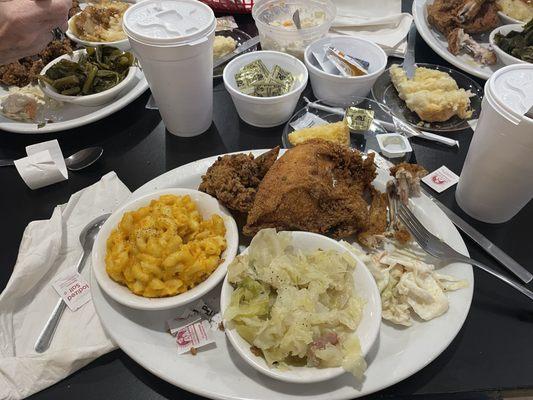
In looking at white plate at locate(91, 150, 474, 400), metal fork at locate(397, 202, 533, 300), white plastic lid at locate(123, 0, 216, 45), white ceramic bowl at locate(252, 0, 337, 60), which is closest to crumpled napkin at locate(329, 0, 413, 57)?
white ceramic bowl at locate(252, 0, 337, 60)

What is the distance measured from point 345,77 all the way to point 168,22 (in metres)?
1.01

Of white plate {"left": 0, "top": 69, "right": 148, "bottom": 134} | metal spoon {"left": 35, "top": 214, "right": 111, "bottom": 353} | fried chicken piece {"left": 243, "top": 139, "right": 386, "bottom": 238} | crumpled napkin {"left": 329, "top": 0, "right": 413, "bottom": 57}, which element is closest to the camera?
metal spoon {"left": 35, "top": 214, "right": 111, "bottom": 353}

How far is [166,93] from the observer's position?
6.60 feet

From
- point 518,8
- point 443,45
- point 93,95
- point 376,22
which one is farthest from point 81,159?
point 518,8

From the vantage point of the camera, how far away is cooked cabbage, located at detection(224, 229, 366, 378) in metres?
1.24

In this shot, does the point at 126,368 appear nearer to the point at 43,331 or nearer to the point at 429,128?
the point at 43,331

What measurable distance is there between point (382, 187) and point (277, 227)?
568 mm

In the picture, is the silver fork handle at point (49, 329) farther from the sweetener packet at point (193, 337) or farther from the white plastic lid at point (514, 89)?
the white plastic lid at point (514, 89)

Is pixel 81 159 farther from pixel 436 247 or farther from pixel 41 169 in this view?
pixel 436 247

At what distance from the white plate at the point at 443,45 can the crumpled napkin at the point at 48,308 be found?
7.48ft

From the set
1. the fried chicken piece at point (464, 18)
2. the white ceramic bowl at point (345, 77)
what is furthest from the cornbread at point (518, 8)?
the white ceramic bowl at point (345, 77)

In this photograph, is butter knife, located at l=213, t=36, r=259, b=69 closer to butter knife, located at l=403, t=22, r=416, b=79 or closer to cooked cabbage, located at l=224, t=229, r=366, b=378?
butter knife, located at l=403, t=22, r=416, b=79

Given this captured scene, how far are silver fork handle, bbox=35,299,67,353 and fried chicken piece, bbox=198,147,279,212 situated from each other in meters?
0.73

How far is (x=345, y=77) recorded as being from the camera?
2275 millimetres
